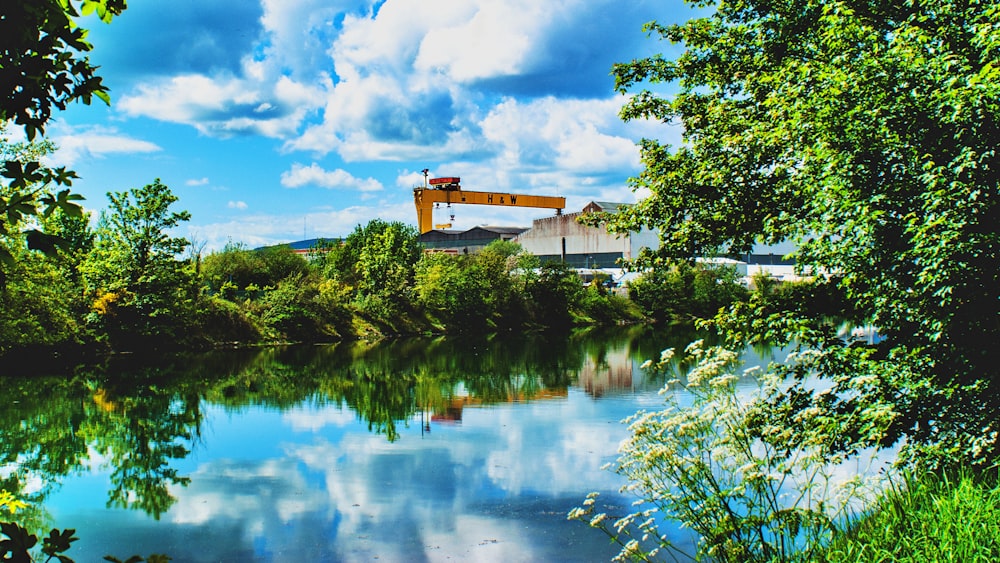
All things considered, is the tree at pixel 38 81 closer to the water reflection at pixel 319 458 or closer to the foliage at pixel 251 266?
the water reflection at pixel 319 458

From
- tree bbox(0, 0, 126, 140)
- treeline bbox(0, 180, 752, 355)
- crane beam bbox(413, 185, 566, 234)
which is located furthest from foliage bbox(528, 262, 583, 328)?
tree bbox(0, 0, 126, 140)

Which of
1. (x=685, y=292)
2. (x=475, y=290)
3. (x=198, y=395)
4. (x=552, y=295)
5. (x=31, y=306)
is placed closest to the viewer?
(x=198, y=395)

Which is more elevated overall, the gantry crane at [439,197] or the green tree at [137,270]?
the gantry crane at [439,197]

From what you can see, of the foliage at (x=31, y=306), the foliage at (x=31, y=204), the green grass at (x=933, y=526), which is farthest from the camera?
the foliage at (x=31, y=306)

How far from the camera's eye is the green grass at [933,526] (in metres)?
6.07

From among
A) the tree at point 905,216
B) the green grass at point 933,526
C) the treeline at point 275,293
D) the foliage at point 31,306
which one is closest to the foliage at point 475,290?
the treeline at point 275,293

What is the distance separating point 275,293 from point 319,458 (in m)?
29.3

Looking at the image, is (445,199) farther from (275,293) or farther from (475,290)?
(275,293)

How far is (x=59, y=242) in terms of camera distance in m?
2.80

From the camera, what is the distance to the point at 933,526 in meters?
6.46

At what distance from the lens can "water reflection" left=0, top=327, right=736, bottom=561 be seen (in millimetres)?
10570

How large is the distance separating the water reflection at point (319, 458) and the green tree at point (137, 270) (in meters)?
6.10

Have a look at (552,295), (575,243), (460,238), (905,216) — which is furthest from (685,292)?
(905,216)

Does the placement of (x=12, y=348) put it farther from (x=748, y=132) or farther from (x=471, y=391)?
(x=748, y=132)
